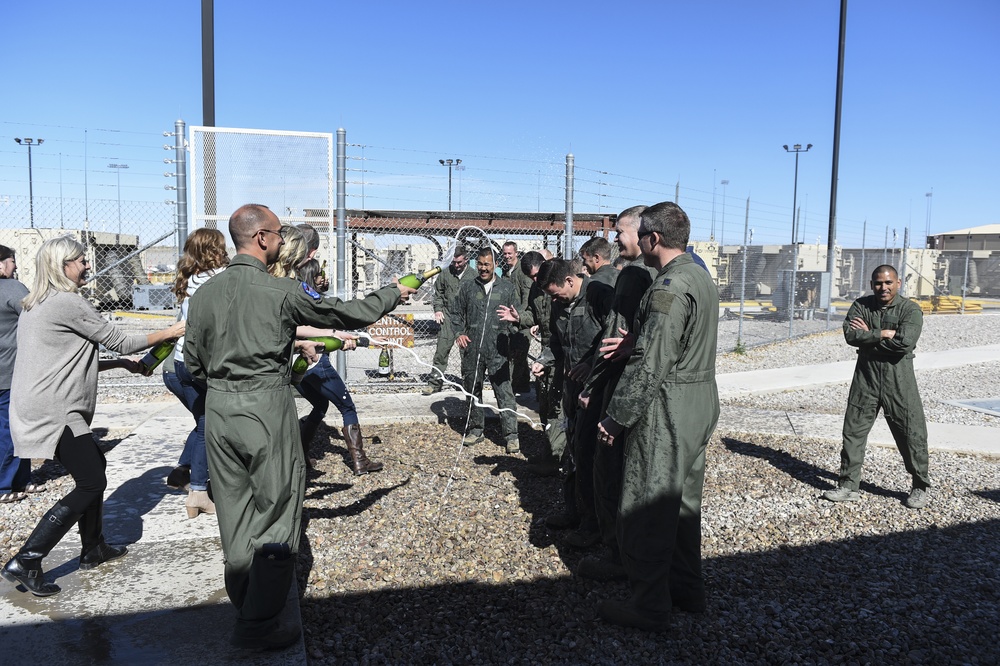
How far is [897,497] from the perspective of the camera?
220 inches

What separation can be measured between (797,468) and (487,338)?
3058 mm

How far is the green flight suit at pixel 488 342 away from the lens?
6934 mm

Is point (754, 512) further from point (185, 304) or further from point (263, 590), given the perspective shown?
point (185, 304)

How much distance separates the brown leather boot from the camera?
582 centimetres

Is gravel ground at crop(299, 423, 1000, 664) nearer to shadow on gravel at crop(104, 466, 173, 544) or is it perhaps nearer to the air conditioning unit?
shadow on gravel at crop(104, 466, 173, 544)

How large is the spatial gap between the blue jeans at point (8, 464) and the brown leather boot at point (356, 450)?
2.29m

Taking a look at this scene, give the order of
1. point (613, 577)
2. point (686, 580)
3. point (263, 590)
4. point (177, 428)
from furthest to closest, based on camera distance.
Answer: point (177, 428) → point (613, 577) → point (686, 580) → point (263, 590)

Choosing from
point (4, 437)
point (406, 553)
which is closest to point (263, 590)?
point (406, 553)

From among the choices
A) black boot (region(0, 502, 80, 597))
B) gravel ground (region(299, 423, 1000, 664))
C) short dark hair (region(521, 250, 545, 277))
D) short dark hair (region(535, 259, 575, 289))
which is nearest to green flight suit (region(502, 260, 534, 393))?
short dark hair (region(521, 250, 545, 277))

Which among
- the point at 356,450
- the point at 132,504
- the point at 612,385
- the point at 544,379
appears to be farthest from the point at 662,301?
the point at 132,504

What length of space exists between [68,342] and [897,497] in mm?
5793

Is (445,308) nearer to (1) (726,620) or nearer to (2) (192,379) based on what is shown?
(2) (192,379)

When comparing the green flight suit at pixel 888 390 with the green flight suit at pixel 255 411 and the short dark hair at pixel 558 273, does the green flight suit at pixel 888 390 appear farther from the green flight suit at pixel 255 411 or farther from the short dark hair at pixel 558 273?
the green flight suit at pixel 255 411

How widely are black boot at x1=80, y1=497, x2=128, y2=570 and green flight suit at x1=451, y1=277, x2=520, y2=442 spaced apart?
140 inches
